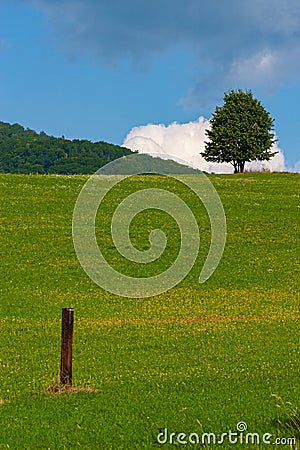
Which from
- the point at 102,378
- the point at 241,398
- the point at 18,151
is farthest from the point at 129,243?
the point at 18,151

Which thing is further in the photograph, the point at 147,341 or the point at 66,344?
the point at 147,341

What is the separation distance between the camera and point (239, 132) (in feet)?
304

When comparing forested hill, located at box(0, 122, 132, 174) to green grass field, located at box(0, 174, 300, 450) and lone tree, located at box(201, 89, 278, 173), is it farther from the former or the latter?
green grass field, located at box(0, 174, 300, 450)

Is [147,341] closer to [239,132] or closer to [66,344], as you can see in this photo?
[66,344]

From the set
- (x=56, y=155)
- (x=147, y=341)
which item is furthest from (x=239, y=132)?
(x=147, y=341)

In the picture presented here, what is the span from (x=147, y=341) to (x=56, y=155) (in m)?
A: 119

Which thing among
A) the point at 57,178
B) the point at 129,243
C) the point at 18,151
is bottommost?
the point at 129,243

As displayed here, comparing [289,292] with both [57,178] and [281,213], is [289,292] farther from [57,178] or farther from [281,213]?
[57,178]

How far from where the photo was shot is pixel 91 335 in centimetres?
1992

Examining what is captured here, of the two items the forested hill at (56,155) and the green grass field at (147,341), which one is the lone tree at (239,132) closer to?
the forested hill at (56,155)

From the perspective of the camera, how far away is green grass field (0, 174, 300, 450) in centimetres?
1114

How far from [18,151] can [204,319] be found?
12518 centimetres

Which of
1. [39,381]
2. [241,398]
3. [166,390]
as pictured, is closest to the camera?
[241,398]

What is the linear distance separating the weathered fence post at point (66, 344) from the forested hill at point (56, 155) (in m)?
94.3
